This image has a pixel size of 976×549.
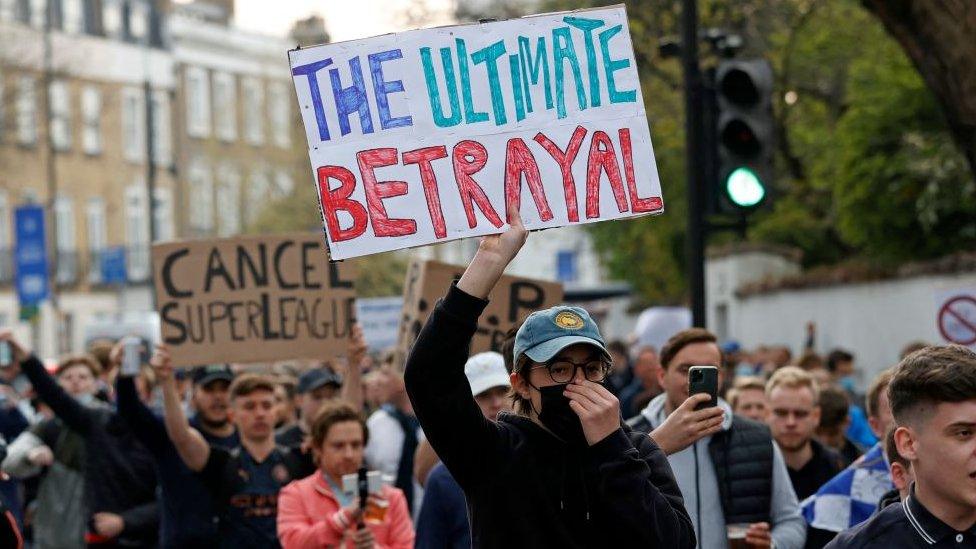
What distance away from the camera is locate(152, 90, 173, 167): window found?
62375 millimetres

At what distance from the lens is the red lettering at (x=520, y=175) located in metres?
5.50

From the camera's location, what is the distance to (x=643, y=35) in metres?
22.8

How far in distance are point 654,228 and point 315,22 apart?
56.9ft

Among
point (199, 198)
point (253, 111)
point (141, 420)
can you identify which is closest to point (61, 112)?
point (199, 198)

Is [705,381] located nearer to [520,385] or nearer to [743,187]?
[520,385]

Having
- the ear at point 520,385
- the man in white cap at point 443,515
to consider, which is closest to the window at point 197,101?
the man in white cap at point 443,515

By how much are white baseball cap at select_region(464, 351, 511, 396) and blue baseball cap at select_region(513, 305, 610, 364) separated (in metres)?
2.73

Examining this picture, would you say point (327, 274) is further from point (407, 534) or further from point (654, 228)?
point (654, 228)

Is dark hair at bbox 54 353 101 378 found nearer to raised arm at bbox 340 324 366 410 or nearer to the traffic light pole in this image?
raised arm at bbox 340 324 366 410

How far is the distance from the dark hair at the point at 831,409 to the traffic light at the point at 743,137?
1446mm

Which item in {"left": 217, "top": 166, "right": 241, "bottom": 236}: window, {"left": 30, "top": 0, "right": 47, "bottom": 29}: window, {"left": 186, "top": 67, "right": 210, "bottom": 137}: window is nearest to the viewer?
{"left": 217, "top": 166, "right": 241, "bottom": 236}: window

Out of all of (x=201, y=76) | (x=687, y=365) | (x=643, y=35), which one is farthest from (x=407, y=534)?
(x=201, y=76)

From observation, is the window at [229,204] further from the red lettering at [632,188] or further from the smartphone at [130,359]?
the red lettering at [632,188]

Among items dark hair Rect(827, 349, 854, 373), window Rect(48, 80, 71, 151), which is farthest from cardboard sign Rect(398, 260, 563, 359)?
window Rect(48, 80, 71, 151)
